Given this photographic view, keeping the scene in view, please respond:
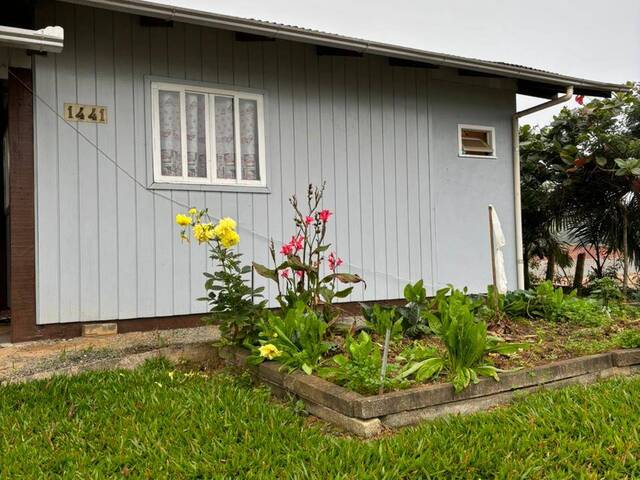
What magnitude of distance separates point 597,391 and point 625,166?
5335 mm

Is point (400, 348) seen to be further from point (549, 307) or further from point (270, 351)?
point (549, 307)

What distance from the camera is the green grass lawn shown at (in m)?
2.44

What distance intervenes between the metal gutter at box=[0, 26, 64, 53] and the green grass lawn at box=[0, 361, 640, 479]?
248 centimetres

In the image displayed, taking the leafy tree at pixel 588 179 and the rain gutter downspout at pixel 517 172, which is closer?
the rain gutter downspout at pixel 517 172

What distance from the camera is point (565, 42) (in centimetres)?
1602

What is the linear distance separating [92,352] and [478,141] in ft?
17.2

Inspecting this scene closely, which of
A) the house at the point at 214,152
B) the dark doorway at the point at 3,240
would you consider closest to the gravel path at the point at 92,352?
A: the house at the point at 214,152

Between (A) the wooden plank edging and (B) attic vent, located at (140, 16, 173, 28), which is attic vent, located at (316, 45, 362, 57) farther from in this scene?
(A) the wooden plank edging

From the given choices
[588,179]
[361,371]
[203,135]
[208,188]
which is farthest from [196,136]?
[588,179]

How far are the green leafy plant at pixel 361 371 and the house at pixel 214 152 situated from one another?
2.57 meters

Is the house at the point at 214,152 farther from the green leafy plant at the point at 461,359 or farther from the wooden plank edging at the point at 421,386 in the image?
the green leafy plant at the point at 461,359

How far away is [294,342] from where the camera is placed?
12.0 feet

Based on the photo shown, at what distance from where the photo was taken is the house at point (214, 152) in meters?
4.90

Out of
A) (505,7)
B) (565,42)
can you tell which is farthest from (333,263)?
(565,42)
